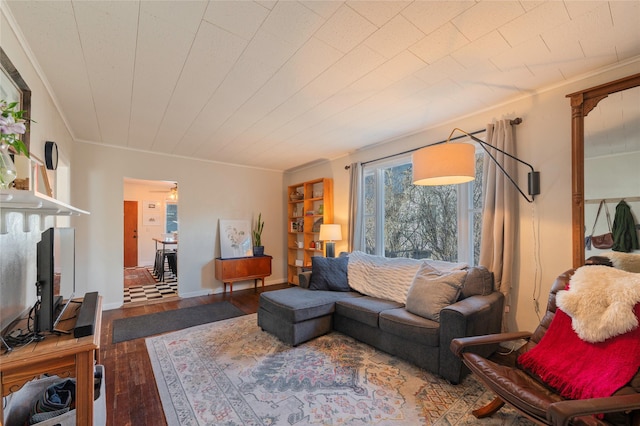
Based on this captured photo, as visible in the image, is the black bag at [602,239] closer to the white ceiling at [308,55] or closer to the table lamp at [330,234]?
the white ceiling at [308,55]

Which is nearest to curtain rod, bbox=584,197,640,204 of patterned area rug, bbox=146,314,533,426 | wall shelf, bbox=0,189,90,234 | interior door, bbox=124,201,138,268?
patterned area rug, bbox=146,314,533,426

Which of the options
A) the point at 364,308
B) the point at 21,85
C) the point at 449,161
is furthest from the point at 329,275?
the point at 21,85

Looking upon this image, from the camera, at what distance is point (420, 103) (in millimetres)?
2678

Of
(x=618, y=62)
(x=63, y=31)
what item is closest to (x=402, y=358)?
(x=618, y=62)

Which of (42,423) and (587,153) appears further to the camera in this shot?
(587,153)

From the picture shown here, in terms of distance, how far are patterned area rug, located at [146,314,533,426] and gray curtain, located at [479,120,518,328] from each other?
3.55ft

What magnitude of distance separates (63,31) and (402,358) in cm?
342

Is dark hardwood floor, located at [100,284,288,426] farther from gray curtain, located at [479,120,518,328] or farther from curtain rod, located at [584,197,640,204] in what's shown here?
curtain rod, located at [584,197,640,204]

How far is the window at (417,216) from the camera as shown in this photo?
305 cm

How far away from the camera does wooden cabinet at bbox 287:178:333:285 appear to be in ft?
15.8

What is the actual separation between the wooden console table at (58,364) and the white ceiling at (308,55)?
5.77 feet

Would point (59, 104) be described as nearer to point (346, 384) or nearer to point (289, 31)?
point (289, 31)

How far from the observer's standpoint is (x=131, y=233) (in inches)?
308

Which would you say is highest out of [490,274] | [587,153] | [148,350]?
[587,153]
